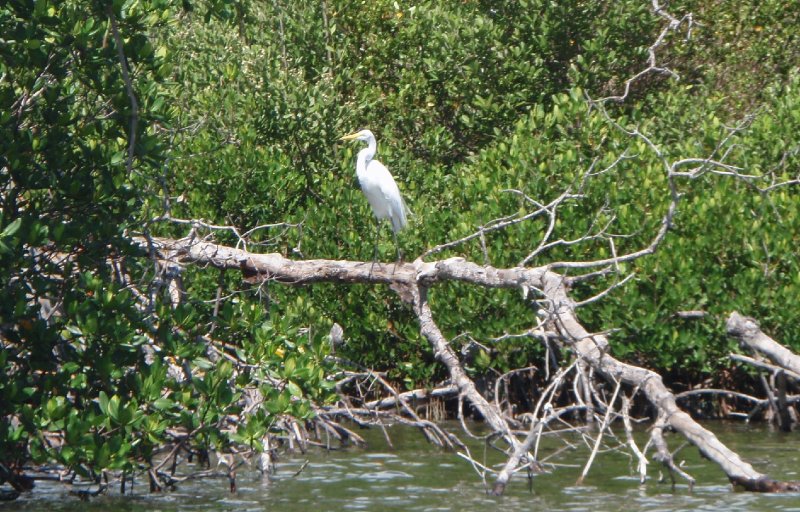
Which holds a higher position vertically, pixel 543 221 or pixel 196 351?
pixel 543 221

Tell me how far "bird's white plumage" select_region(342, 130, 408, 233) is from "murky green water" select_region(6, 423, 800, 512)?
7.50ft

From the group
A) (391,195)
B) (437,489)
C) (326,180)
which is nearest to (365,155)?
(391,195)

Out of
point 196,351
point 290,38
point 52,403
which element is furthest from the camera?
point 290,38

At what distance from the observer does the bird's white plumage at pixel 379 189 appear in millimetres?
11914

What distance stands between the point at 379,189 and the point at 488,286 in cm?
298

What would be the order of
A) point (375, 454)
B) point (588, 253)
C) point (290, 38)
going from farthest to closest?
point (290, 38) → point (588, 253) → point (375, 454)

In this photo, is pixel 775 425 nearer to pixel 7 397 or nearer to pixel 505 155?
pixel 505 155

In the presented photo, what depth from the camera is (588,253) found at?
11961mm

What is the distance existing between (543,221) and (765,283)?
6.79ft

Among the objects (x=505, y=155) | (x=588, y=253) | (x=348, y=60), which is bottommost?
(x=588, y=253)

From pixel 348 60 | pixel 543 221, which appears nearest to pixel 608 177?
pixel 543 221

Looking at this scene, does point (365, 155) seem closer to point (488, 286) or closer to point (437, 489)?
point (488, 286)

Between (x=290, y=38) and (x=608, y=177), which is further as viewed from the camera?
(x=290, y=38)

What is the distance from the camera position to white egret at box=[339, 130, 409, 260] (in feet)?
39.1
